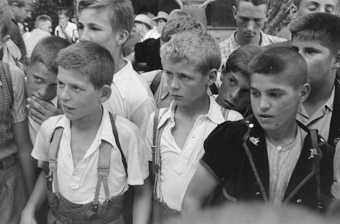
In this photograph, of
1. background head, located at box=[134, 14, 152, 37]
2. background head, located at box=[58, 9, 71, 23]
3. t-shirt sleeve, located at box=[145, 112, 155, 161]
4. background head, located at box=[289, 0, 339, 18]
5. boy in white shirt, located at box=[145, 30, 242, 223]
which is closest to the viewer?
boy in white shirt, located at box=[145, 30, 242, 223]

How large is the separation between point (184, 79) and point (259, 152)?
0.64m

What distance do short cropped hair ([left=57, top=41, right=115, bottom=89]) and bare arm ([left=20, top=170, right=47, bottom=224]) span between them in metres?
0.70

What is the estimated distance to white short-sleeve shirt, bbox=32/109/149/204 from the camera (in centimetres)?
231

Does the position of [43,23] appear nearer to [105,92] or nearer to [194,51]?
[105,92]

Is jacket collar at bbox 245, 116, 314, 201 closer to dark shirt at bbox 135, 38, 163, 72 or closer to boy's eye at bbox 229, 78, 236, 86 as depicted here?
boy's eye at bbox 229, 78, 236, 86

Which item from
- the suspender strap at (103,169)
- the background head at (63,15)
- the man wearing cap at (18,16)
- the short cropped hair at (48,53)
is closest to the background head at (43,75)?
the short cropped hair at (48,53)

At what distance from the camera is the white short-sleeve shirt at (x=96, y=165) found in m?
2.31

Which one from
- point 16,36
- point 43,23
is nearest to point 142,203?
point 16,36

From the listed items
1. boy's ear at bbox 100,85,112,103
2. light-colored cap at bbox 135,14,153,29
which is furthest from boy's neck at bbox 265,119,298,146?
light-colored cap at bbox 135,14,153,29

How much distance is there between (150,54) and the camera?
416 cm

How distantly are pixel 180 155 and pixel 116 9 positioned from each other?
1.18 metres

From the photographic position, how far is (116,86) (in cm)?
275

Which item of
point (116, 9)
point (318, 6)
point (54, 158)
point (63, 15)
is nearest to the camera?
point (54, 158)

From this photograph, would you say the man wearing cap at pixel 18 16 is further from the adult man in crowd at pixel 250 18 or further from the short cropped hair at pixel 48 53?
the adult man in crowd at pixel 250 18
